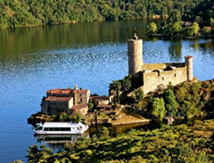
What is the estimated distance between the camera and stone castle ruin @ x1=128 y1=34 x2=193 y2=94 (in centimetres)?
4872

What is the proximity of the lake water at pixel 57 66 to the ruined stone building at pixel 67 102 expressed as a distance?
3230mm

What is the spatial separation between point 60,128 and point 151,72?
12113mm

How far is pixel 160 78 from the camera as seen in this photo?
161 ft

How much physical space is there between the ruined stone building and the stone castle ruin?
629 centimetres

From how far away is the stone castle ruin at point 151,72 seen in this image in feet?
160

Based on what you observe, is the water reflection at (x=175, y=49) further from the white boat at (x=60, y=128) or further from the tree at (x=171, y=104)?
the white boat at (x=60, y=128)

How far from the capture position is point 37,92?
59344 mm

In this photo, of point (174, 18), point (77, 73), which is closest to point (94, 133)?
point (77, 73)

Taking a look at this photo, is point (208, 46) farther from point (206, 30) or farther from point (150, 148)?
point (150, 148)

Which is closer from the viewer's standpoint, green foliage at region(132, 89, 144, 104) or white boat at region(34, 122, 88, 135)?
white boat at region(34, 122, 88, 135)

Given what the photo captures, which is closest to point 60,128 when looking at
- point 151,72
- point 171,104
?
point 171,104

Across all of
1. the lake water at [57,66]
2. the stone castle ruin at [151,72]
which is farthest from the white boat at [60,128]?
the stone castle ruin at [151,72]

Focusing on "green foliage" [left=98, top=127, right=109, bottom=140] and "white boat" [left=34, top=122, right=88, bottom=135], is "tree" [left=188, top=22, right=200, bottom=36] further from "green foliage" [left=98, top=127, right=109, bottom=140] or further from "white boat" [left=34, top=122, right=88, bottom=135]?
"green foliage" [left=98, top=127, right=109, bottom=140]

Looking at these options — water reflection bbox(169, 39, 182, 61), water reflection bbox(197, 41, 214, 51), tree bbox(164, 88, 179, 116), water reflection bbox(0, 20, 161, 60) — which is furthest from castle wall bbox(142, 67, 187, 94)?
water reflection bbox(0, 20, 161, 60)
